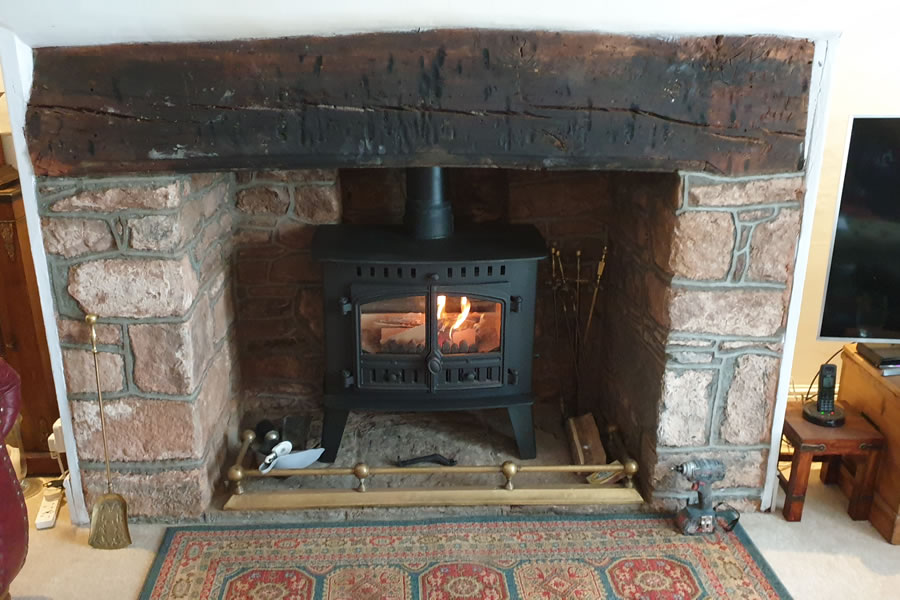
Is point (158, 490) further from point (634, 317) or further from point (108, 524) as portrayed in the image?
point (634, 317)

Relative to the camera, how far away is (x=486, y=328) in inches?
102

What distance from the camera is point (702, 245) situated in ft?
7.11

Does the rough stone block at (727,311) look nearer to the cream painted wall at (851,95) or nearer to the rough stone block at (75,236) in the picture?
the cream painted wall at (851,95)

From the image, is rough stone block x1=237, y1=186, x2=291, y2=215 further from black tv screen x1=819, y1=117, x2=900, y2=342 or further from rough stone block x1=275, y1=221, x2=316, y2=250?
black tv screen x1=819, y1=117, x2=900, y2=342

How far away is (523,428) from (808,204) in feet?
3.83

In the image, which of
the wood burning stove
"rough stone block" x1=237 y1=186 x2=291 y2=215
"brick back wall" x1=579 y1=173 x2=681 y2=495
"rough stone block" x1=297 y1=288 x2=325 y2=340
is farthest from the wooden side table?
"rough stone block" x1=237 y1=186 x2=291 y2=215

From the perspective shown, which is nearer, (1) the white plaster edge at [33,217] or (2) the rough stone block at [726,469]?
(1) the white plaster edge at [33,217]

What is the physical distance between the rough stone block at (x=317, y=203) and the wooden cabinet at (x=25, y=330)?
34.4 inches

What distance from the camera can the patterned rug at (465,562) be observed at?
2096mm

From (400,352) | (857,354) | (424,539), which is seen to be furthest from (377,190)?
(857,354)

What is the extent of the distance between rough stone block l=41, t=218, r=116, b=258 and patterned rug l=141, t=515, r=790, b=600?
2.99 ft

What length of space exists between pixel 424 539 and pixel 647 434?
0.79 meters

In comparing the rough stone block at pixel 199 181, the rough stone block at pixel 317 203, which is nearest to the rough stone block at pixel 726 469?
the rough stone block at pixel 317 203

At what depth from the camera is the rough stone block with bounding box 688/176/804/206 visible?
2119mm
